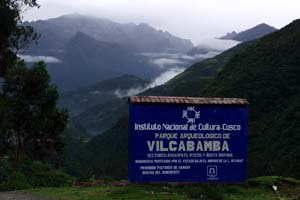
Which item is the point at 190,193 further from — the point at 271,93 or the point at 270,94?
the point at 271,93

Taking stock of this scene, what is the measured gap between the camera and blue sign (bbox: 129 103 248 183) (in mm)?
12766

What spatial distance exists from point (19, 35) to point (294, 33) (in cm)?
7615

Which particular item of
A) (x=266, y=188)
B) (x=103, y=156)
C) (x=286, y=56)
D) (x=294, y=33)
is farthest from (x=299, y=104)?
(x=103, y=156)

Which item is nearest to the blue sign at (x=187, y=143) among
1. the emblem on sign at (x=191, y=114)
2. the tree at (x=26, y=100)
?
the emblem on sign at (x=191, y=114)

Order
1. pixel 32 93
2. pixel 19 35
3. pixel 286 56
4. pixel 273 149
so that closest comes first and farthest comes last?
pixel 32 93 → pixel 19 35 → pixel 273 149 → pixel 286 56

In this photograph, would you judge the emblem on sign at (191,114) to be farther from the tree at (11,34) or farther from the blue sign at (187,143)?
the tree at (11,34)

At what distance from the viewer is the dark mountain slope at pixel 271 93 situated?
206ft

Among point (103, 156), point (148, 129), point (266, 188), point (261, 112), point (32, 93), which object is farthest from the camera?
point (103, 156)

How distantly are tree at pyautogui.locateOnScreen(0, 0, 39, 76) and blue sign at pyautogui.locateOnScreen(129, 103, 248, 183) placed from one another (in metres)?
17.7

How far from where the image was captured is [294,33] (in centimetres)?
9769

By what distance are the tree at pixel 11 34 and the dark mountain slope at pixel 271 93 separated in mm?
30665

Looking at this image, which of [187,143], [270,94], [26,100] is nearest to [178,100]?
[187,143]

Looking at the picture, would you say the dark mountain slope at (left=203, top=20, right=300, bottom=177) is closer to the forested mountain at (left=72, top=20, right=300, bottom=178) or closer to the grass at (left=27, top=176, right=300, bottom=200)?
the forested mountain at (left=72, top=20, right=300, bottom=178)

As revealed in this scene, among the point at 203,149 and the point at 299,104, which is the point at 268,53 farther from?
the point at 203,149
